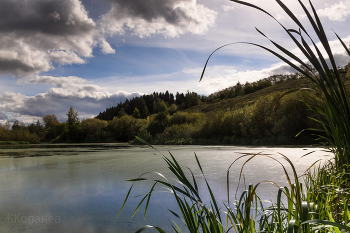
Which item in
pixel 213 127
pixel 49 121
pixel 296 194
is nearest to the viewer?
pixel 296 194

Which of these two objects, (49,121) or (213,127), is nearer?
(213,127)

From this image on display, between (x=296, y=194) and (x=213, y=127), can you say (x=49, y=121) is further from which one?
(x=296, y=194)

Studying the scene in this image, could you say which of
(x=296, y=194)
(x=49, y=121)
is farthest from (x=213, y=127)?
(x=49, y=121)

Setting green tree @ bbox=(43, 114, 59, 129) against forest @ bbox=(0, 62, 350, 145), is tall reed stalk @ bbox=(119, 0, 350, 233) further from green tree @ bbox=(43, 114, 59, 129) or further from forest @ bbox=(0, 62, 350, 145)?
green tree @ bbox=(43, 114, 59, 129)

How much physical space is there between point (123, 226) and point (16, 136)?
54.6 ft

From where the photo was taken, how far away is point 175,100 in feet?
164

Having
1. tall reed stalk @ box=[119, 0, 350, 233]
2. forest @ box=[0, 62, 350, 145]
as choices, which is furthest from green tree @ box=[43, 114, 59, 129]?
tall reed stalk @ box=[119, 0, 350, 233]

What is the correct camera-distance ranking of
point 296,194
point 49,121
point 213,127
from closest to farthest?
point 296,194 → point 213,127 → point 49,121

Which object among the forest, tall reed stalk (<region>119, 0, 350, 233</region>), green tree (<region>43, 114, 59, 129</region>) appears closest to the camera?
tall reed stalk (<region>119, 0, 350, 233</region>)

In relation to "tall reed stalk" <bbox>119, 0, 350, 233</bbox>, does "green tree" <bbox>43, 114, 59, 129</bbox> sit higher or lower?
higher

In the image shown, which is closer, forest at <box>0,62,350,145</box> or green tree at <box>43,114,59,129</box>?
forest at <box>0,62,350,145</box>

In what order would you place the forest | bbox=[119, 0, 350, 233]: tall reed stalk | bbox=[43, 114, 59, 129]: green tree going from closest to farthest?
bbox=[119, 0, 350, 233]: tall reed stalk
the forest
bbox=[43, 114, 59, 129]: green tree

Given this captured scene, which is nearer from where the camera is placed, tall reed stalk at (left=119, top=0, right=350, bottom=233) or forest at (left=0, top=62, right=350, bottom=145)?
tall reed stalk at (left=119, top=0, right=350, bottom=233)

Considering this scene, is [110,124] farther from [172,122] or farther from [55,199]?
[55,199]
